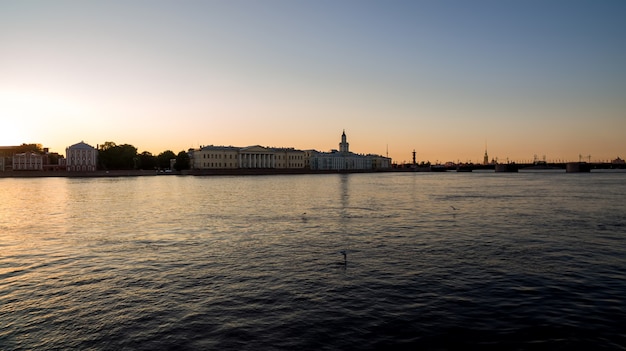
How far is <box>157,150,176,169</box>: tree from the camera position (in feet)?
508

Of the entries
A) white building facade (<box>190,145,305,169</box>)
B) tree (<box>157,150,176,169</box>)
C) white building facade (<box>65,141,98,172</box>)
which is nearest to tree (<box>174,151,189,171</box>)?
white building facade (<box>190,145,305,169</box>)

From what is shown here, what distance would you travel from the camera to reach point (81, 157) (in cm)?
14038

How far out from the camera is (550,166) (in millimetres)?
178875

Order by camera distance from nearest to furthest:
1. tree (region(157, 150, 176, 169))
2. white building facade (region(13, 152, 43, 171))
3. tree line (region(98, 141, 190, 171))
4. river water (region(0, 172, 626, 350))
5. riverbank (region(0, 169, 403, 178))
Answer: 1. river water (region(0, 172, 626, 350))
2. riverbank (region(0, 169, 403, 178))
3. tree line (region(98, 141, 190, 171))
4. white building facade (region(13, 152, 43, 171))
5. tree (region(157, 150, 176, 169))

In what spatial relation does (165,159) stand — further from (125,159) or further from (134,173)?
(134,173)

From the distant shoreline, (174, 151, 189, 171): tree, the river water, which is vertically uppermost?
(174, 151, 189, 171): tree

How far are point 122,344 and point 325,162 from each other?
177 metres

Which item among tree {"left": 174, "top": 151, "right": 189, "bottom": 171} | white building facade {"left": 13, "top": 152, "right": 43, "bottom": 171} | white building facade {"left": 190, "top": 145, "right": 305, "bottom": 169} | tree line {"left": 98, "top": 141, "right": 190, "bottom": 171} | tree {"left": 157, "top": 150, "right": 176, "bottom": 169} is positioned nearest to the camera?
tree line {"left": 98, "top": 141, "right": 190, "bottom": 171}

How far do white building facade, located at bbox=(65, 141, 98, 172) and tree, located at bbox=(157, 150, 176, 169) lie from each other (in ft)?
68.9

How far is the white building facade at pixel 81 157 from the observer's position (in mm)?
138500

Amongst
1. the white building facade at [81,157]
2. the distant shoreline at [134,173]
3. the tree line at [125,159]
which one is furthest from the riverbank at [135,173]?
the white building facade at [81,157]

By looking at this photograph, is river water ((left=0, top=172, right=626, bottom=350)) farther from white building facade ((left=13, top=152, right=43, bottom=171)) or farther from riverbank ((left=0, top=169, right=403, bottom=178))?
white building facade ((left=13, top=152, right=43, bottom=171))

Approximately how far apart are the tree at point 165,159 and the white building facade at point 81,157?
21.0 meters

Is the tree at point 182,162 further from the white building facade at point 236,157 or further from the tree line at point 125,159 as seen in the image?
Result: the white building facade at point 236,157
